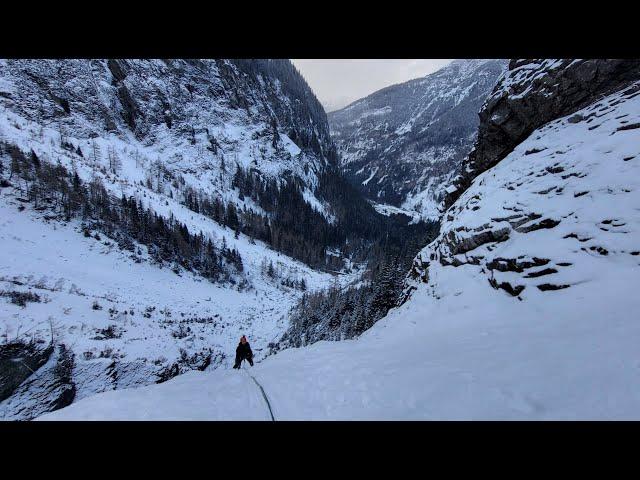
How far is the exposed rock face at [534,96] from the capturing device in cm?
1301

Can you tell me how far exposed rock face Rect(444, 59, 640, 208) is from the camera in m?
13.0

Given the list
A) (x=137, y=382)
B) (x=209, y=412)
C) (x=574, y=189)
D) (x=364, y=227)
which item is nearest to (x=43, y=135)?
(x=137, y=382)

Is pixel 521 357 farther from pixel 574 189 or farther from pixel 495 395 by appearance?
pixel 574 189

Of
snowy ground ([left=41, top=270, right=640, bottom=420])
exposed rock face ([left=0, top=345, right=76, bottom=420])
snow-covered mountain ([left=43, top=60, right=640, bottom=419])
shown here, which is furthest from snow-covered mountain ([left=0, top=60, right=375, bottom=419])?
snow-covered mountain ([left=43, top=60, right=640, bottom=419])

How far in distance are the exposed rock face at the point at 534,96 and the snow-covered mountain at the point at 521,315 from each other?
0.26 ft

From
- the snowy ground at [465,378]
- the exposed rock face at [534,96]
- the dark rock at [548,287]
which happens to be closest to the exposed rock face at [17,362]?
the snowy ground at [465,378]

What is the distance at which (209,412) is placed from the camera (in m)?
5.79

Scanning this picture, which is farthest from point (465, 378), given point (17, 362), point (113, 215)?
point (113, 215)

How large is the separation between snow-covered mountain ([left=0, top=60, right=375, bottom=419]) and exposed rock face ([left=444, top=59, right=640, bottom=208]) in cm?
2850

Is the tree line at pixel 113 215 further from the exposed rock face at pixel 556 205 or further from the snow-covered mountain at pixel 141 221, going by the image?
the exposed rock face at pixel 556 205

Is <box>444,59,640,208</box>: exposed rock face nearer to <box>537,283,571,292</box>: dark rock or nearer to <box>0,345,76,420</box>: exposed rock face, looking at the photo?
<box>537,283,571,292</box>: dark rock

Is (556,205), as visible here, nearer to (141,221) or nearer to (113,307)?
(113,307)
